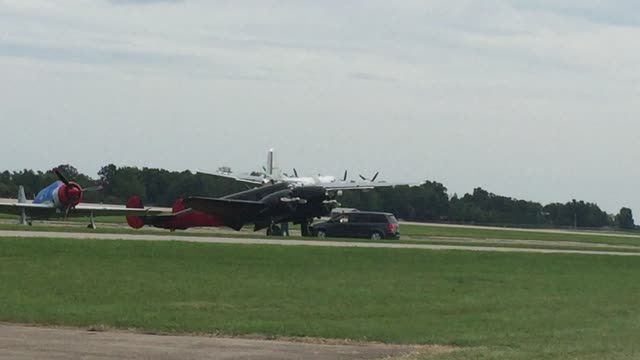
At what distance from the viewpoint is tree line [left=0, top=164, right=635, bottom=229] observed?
112m

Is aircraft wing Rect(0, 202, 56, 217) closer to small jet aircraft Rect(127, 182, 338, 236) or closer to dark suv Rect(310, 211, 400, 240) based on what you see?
small jet aircraft Rect(127, 182, 338, 236)

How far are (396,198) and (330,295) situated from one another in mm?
111083

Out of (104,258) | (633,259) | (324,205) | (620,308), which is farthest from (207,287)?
(324,205)

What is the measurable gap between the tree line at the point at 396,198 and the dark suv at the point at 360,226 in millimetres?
38963

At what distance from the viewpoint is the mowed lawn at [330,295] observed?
17.6 meters

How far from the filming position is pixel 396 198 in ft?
439

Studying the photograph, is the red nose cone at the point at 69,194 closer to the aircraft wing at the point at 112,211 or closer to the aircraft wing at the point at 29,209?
the aircraft wing at the point at 29,209

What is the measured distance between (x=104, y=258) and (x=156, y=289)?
19.9 feet

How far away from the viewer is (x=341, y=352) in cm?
1552

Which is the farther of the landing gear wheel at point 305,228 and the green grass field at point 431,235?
the landing gear wheel at point 305,228

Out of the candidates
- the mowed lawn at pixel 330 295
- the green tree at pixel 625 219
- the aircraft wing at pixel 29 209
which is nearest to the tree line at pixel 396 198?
the green tree at pixel 625 219

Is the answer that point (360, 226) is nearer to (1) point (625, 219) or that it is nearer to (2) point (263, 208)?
(2) point (263, 208)

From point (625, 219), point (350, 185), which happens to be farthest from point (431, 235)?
point (625, 219)

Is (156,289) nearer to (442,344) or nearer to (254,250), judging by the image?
(442,344)
